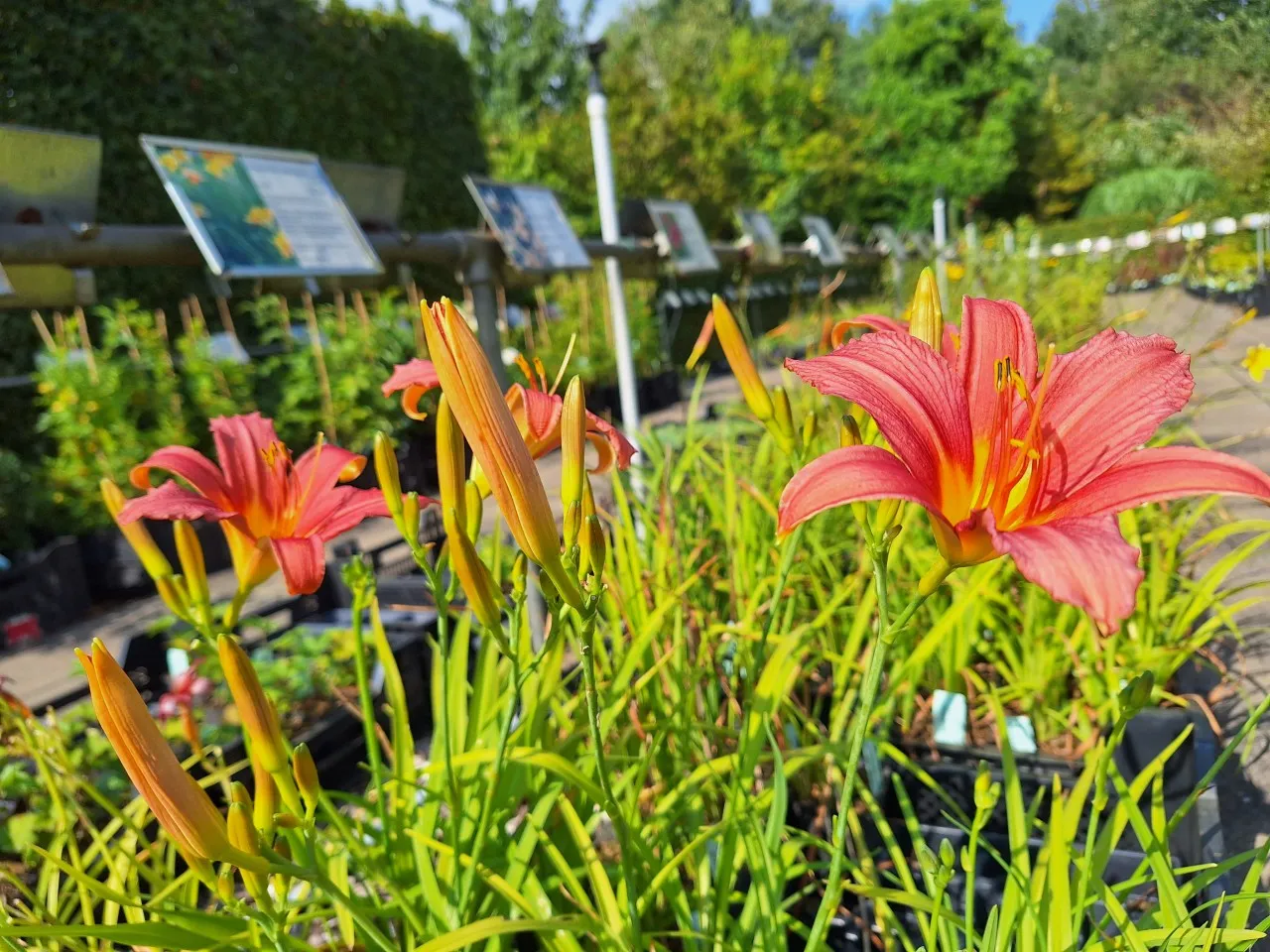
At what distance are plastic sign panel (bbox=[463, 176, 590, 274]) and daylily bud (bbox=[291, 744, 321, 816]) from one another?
1.47 m

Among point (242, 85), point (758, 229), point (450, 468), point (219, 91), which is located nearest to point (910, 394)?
point (450, 468)

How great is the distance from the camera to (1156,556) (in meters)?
1.54

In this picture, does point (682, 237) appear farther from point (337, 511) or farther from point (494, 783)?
point (494, 783)

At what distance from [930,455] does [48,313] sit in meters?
6.14

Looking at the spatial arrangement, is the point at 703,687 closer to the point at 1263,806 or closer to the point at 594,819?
the point at 594,819

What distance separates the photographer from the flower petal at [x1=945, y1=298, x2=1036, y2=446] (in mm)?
685

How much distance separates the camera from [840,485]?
0.52 metres

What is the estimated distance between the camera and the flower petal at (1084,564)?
1.53 feet

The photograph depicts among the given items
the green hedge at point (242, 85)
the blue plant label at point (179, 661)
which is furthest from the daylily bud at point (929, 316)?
the green hedge at point (242, 85)

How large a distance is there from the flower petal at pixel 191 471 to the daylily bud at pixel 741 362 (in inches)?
22.4

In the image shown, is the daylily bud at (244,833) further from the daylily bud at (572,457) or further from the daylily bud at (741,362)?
the daylily bud at (741,362)

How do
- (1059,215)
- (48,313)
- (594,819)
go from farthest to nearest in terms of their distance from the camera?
(1059,215) < (48,313) < (594,819)

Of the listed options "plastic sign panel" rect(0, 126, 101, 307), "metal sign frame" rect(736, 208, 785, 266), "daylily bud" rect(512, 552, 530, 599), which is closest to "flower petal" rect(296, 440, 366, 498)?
"daylily bud" rect(512, 552, 530, 599)

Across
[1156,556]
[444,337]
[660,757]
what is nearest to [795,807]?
[660,757]
